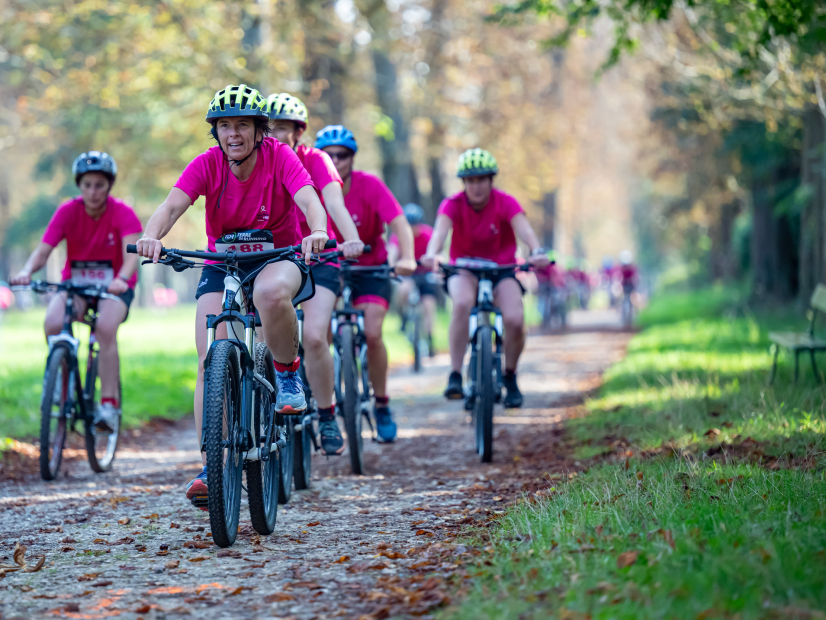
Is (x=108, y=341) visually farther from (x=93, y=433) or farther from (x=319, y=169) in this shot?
(x=319, y=169)

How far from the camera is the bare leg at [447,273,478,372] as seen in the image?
7836mm

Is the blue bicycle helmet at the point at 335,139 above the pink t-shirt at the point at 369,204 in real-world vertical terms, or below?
above

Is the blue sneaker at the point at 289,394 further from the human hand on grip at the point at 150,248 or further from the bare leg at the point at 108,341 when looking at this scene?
the bare leg at the point at 108,341

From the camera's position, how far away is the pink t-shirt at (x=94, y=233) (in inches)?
298

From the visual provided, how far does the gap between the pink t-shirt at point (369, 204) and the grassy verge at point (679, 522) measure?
2.30 meters

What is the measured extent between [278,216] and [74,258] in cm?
315

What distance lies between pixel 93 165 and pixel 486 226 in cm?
318

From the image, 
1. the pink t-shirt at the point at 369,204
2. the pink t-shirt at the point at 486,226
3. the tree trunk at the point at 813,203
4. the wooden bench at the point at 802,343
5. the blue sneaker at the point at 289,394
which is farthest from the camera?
the tree trunk at the point at 813,203

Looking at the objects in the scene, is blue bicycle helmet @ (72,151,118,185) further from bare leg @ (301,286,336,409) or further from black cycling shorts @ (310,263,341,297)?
bare leg @ (301,286,336,409)

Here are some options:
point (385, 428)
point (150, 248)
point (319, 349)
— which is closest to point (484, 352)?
point (385, 428)

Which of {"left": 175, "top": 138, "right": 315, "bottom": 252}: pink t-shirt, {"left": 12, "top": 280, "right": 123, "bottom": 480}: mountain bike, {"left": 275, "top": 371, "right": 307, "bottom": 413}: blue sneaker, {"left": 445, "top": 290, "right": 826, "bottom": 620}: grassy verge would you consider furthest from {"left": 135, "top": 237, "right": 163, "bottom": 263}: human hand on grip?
{"left": 12, "top": 280, "right": 123, "bottom": 480}: mountain bike

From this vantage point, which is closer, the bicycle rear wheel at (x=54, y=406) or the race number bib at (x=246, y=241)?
the race number bib at (x=246, y=241)

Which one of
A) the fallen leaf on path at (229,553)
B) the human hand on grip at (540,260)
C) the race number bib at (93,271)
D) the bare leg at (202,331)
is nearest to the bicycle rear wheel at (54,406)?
the race number bib at (93,271)

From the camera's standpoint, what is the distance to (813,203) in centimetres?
1563
